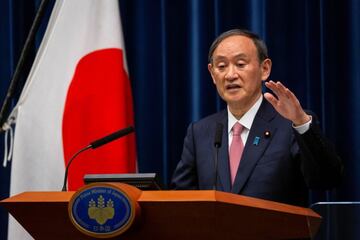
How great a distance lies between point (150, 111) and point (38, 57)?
59 cm

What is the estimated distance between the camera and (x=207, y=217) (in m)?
1.04

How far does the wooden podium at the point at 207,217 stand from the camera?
103 centimetres

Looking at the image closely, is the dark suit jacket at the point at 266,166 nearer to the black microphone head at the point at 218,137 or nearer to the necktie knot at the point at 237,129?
the necktie knot at the point at 237,129

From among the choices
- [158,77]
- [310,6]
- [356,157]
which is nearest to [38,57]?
[158,77]

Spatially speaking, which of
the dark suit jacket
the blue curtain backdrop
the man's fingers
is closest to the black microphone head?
the man's fingers

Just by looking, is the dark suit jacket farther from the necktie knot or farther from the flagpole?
the flagpole

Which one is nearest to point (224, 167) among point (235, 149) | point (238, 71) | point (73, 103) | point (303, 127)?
Result: point (235, 149)

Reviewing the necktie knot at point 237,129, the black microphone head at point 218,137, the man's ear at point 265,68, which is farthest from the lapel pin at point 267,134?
the black microphone head at point 218,137

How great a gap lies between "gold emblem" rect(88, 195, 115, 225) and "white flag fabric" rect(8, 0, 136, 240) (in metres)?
1.21

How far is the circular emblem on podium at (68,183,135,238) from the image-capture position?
3.47 feet

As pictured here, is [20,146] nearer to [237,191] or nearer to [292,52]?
[237,191]

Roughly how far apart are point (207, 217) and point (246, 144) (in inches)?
36.7

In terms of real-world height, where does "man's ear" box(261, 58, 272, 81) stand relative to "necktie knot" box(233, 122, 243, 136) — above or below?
above

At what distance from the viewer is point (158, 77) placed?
2.64 m
